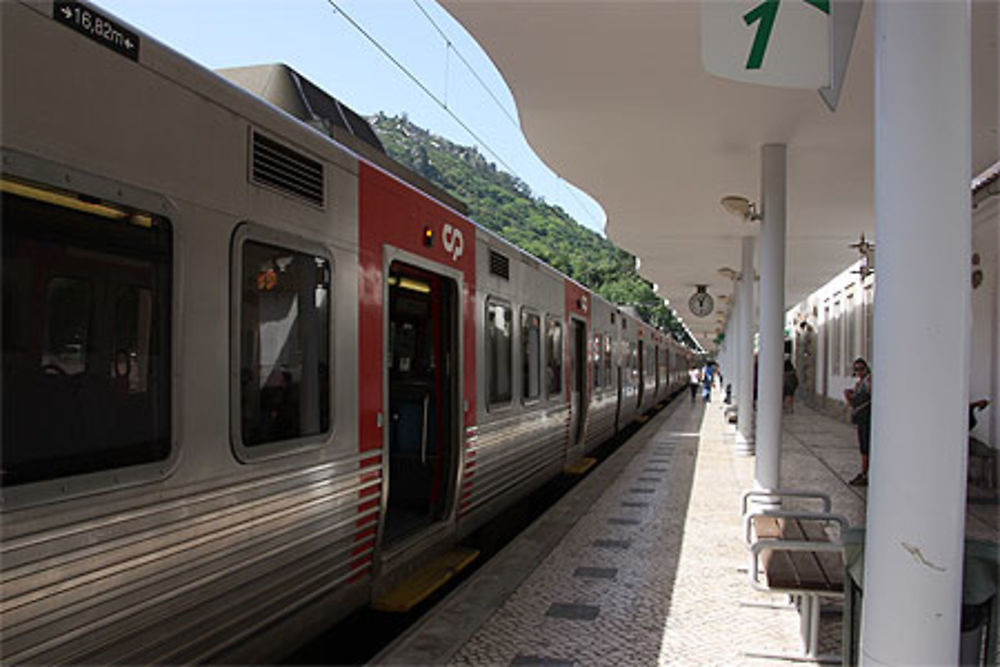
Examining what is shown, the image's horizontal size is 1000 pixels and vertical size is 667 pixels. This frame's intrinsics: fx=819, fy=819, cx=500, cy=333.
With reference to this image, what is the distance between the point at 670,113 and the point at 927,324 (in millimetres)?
4744

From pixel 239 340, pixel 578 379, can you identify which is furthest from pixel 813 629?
pixel 578 379

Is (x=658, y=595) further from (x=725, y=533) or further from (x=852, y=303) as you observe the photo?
(x=852, y=303)

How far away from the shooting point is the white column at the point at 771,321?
737 centimetres

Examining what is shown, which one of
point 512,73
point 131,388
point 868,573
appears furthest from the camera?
point 512,73

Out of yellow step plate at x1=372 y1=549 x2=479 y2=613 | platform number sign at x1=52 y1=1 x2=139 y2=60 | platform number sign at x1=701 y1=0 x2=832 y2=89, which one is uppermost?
platform number sign at x1=701 y1=0 x2=832 y2=89

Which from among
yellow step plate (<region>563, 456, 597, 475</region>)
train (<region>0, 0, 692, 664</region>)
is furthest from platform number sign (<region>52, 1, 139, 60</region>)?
yellow step plate (<region>563, 456, 597, 475</region>)

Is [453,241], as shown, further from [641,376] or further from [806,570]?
[641,376]

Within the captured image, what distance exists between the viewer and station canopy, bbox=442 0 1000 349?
191 inches

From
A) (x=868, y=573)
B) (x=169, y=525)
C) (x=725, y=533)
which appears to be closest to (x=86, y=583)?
(x=169, y=525)

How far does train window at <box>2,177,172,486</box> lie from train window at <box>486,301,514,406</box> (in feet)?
12.9

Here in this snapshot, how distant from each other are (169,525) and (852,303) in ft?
57.6

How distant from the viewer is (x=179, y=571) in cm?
295

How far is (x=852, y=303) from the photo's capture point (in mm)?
17969

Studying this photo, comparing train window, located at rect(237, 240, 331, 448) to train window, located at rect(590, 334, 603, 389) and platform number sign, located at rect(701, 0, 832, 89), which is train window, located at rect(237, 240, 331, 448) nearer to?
platform number sign, located at rect(701, 0, 832, 89)
